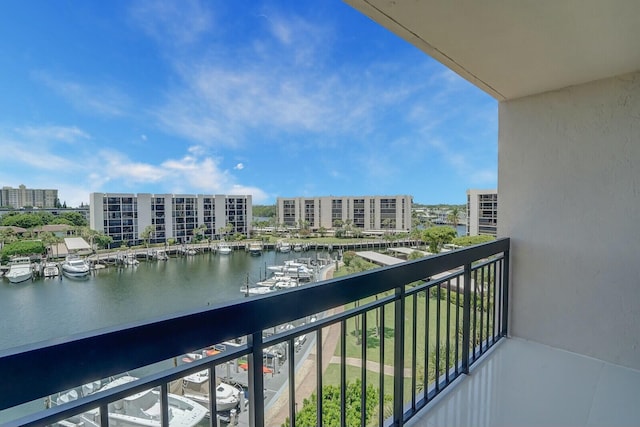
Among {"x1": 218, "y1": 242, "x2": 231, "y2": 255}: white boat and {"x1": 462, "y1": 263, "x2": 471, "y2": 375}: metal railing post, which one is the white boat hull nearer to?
{"x1": 218, "y1": 242, "x2": 231, "y2": 255}: white boat

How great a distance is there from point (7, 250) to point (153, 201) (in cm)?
528

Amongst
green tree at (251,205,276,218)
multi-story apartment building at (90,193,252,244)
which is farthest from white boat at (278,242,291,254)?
green tree at (251,205,276,218)

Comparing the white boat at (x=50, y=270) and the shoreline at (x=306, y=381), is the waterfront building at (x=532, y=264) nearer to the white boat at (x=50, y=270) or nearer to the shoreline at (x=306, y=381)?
the shoreline at (x=306, y=381)

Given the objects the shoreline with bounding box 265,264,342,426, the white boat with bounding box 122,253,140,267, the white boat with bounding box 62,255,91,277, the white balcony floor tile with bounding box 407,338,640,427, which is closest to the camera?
the shoreline with bounding box 265,264,342,426

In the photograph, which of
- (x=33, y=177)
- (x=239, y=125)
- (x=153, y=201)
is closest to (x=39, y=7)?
(x=33, y=177)

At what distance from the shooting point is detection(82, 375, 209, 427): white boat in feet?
2.12

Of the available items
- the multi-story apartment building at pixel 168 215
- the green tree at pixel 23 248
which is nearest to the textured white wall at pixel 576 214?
the green tree at pixel 23 248

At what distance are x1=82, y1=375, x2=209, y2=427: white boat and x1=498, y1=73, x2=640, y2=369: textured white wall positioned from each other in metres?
2.35

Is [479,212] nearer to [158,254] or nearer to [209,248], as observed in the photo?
[158,254]

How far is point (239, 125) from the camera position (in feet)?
73.2

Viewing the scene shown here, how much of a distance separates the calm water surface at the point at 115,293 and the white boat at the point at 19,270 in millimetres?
137

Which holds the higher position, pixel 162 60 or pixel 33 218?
pixel 162 60

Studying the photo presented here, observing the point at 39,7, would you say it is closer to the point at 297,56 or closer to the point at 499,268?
the point at 499,268

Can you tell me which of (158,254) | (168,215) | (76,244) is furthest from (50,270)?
(168,215)
